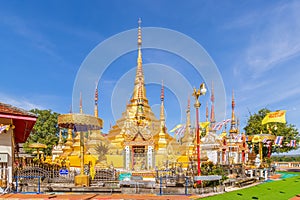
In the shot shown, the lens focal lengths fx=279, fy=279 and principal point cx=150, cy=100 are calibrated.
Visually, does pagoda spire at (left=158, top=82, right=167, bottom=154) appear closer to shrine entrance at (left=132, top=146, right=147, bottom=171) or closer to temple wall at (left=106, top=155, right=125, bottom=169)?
shrine entrance at (left=132, top=146, right=147, bottom=171)

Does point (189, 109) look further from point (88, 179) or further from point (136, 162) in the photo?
point (88, 179)

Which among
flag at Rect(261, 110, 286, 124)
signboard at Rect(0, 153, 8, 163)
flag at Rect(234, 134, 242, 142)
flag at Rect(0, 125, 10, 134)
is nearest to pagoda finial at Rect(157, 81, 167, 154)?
flag at Rect(234, 134, 242, 142)

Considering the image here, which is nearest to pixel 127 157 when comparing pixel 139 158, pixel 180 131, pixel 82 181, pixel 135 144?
pixel 139 158

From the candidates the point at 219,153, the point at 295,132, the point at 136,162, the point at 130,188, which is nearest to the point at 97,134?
the point at 136,162

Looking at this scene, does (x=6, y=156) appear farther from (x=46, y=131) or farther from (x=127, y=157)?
(x=46, y=131)

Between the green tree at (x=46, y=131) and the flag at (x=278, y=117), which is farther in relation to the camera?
the green tree at (x=46, y=131)

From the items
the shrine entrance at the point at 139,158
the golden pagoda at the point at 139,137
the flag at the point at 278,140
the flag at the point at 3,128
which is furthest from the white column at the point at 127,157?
the flag at the point at 278,140

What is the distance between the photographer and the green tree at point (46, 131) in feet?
132

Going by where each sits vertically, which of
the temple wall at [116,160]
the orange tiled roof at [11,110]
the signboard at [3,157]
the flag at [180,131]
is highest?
the orange tiled roof at [11,110]

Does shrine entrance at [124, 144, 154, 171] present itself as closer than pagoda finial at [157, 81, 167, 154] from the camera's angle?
Yes

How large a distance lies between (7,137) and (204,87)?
30.6 feet

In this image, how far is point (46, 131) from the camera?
4200cm

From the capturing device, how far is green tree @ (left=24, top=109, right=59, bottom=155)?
4025cm

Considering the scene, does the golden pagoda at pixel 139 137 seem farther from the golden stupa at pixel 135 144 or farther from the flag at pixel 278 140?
the flag at pixel 278 140
